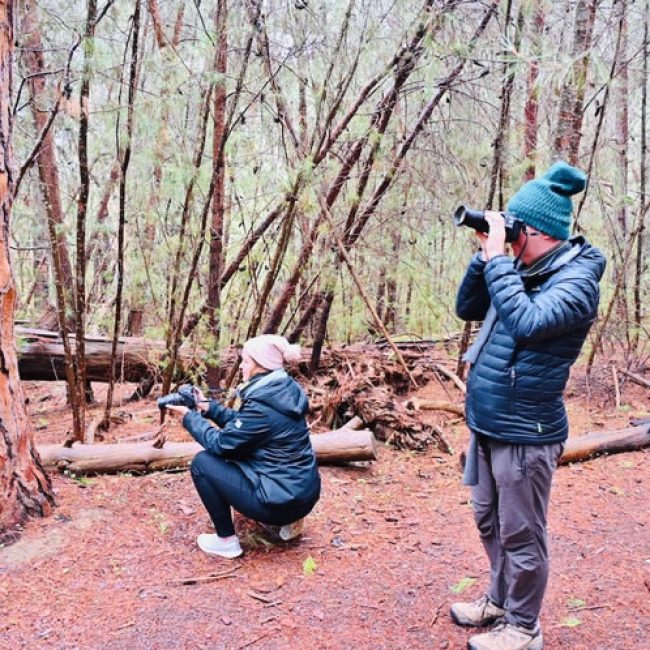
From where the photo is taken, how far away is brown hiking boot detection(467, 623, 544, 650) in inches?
89.2

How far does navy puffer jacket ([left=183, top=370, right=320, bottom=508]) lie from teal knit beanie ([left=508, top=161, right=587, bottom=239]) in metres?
1.57

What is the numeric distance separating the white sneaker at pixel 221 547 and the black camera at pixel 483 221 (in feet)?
6.95

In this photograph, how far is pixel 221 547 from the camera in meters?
3.20

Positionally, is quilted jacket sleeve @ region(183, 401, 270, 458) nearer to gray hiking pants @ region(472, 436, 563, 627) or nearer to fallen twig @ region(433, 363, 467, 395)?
gray hiking pants @ region(472, 436, 563, 627)

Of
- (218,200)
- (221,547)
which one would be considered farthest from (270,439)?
(218,200)

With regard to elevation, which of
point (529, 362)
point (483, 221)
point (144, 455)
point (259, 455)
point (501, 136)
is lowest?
point (144, 455)

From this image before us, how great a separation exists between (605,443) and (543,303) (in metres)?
3.65

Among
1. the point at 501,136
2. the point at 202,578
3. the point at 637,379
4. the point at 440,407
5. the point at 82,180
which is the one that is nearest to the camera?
the point at 202,578

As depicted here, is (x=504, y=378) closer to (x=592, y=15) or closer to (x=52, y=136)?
(x=592, y=15)

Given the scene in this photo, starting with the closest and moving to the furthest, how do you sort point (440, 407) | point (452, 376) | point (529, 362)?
point (529, 362), point (440, 407), point (452, 376)

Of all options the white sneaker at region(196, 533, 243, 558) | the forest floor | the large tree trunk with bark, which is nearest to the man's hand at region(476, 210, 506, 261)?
the forest floor

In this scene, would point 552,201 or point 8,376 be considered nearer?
point 552,201

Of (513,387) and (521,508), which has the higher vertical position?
(513,387)

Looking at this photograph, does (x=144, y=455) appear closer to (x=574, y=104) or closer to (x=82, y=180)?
(x=82, y=180)
